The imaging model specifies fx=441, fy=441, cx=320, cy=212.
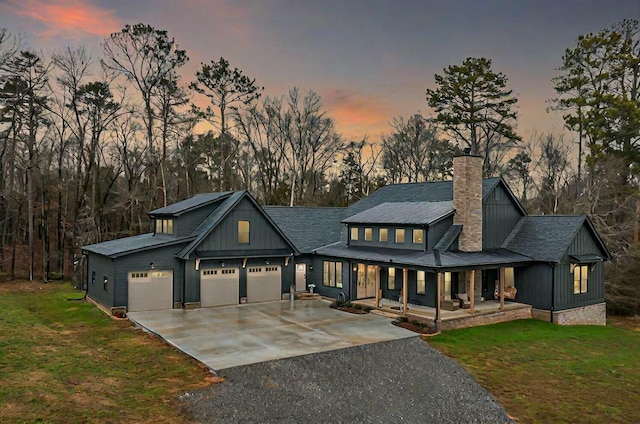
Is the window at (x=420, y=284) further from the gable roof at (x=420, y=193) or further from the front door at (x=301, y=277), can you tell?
the front door at (x=301, y=277)

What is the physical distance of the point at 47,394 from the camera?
9281 millimetres

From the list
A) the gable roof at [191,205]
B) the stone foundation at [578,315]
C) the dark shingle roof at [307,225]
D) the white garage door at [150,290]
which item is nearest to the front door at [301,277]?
the dark shingle roof at [307,225]

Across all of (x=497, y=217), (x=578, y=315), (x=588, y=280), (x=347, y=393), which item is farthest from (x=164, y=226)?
(x=588, y=280)

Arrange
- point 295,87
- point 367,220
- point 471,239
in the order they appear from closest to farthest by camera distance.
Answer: point 471,239 < point 367,220 < point 295,87

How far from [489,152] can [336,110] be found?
45.2 ft

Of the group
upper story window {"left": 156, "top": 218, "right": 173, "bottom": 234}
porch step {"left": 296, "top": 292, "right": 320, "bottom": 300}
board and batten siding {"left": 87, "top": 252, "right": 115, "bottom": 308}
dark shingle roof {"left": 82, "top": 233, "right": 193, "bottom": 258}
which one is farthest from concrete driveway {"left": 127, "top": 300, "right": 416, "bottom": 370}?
upper story window {"left": 156, "top": 218, "right": 173, "bottom": 234}

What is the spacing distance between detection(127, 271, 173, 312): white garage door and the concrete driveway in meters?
0.47

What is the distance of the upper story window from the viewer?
21031 mm

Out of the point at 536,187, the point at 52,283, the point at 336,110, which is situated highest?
the point at 336,110

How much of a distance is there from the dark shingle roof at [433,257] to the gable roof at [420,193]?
9.87ft

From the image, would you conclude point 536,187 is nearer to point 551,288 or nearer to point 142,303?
point 551,288

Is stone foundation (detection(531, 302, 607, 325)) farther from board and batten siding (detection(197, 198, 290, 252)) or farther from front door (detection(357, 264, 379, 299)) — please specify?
board and batten siding (detection(197, 198, 290, 252))

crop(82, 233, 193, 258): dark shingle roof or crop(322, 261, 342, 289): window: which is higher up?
crop(82, 233, 193, 258): dark shingle roof

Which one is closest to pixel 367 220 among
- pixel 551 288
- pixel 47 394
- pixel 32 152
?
pixel 551 288
